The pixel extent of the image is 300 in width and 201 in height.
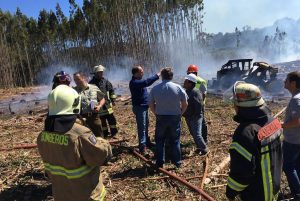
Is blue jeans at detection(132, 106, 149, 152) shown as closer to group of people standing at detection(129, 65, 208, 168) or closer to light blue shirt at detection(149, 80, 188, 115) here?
group of people standing at detection(129, 65, 208, 168)

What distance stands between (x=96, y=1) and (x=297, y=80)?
45045mm

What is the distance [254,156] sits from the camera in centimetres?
287

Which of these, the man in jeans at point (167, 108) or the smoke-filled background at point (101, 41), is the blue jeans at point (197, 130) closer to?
the man in jeans at point (167, 108)

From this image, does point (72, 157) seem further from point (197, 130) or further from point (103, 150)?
point (197, 130)

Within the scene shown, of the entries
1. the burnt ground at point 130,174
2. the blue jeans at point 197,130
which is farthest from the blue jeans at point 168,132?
the blue jeans at point 197,130

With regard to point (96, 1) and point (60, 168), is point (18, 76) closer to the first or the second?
point (96, 1)

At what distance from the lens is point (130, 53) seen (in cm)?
4369

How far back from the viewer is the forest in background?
43.9m

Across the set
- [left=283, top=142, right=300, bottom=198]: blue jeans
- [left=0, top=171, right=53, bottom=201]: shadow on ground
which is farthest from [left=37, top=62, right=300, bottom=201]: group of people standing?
[left=0, top=171, right=53, bottom=201]: shadow on ground

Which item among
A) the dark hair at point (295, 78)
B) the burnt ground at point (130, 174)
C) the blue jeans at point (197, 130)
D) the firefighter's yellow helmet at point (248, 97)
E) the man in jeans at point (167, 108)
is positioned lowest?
the burnt ground at point (130, 174)

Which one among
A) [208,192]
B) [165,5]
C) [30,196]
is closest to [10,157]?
[30,196]

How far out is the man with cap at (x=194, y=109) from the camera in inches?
285

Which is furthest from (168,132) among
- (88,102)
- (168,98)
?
(88,102)

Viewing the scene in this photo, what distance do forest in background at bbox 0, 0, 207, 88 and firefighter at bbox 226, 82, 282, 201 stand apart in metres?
39.3
